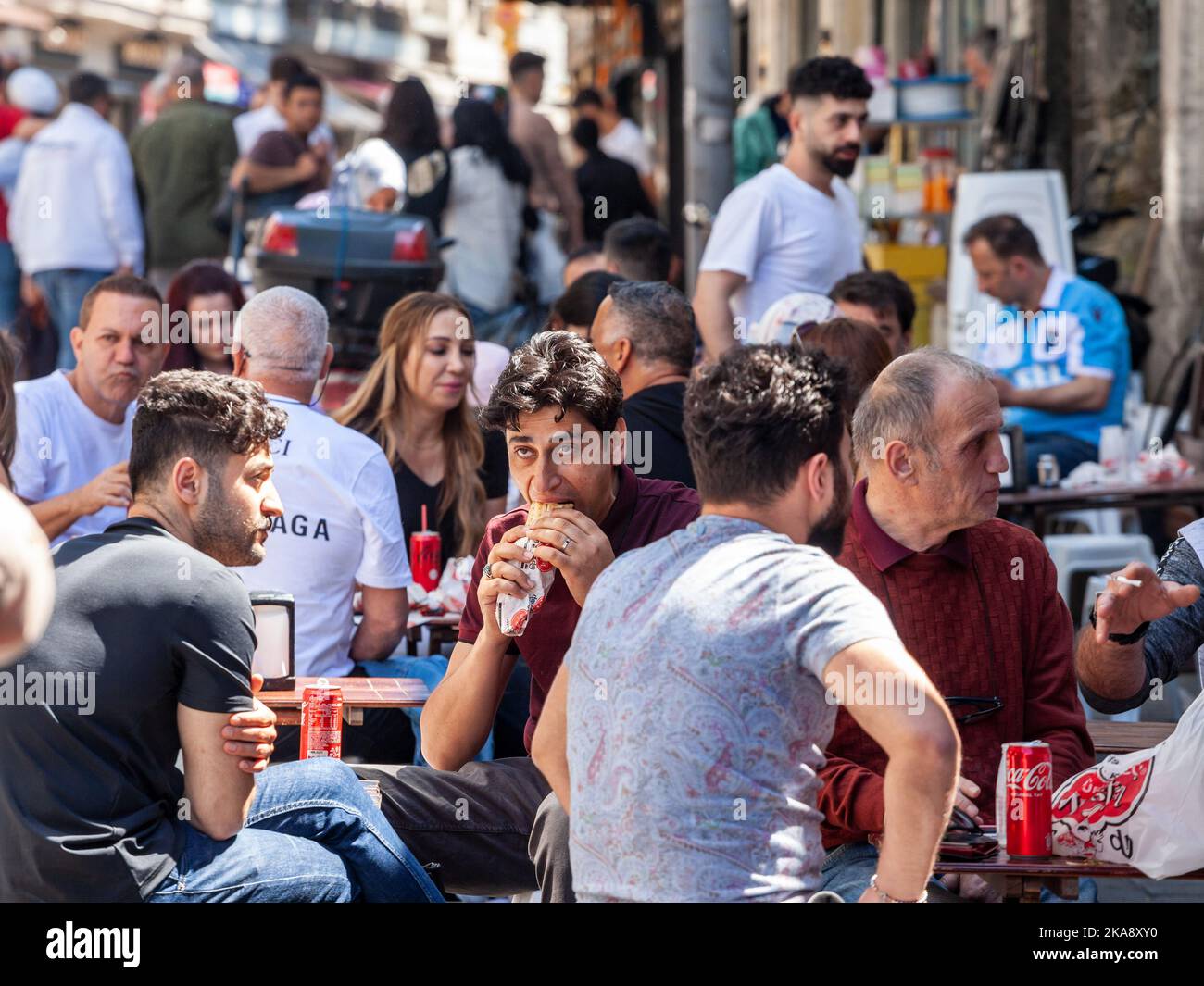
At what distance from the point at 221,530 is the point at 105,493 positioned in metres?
1.70

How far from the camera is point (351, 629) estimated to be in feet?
16.9

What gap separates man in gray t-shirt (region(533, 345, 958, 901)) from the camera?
8.69 feet

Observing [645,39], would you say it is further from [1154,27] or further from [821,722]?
[821,722]

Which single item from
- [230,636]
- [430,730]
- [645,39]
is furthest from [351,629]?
[645,39]

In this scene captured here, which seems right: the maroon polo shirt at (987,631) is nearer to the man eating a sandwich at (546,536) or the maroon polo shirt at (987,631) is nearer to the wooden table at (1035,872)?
the wooden table at (1035,872)

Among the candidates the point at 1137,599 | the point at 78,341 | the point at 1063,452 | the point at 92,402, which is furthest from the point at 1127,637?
the point at 1063,452

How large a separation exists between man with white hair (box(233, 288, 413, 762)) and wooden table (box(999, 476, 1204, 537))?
2.59 m

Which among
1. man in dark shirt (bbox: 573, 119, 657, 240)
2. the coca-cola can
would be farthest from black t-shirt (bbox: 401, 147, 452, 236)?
the coca-cola can

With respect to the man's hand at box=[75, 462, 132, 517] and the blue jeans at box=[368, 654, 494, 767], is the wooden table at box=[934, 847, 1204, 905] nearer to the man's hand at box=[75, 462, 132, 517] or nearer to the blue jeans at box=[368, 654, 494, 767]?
the blue jeans at box=[368, 654, 494, 767]

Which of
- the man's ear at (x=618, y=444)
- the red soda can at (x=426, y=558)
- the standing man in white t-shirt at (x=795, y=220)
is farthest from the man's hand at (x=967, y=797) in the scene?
Result: the standing man in white t-shirt at (x=795, y=220)

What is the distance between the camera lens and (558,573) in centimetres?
364

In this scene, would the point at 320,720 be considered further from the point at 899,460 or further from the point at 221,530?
the point at 899,460
